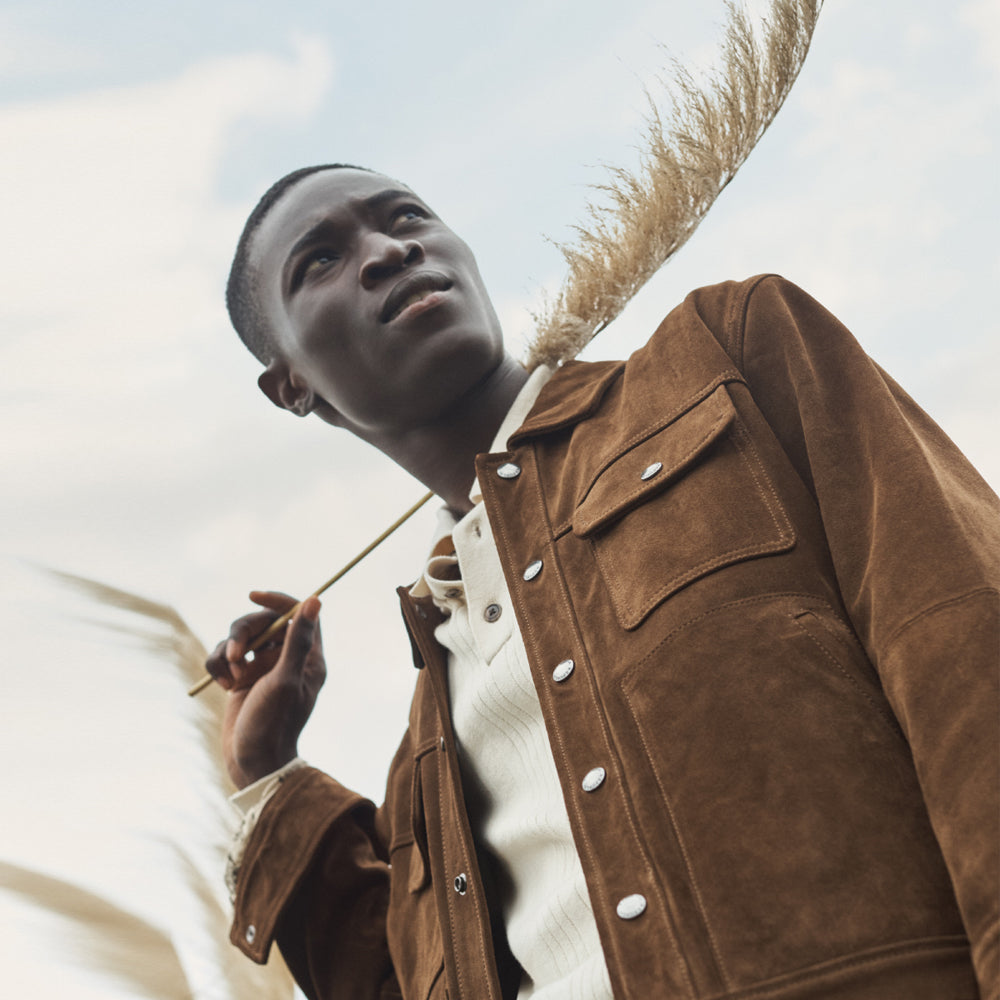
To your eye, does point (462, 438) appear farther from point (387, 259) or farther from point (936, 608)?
point (936, 608)

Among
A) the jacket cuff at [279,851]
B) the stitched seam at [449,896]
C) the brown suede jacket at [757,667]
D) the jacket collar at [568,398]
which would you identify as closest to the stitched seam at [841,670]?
the brown suede jacket at [757,667]

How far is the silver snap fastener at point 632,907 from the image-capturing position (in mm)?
1237

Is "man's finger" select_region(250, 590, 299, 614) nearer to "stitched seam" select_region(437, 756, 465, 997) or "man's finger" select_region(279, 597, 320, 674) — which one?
"man's finger" select_region(279, 597, 320, 674)

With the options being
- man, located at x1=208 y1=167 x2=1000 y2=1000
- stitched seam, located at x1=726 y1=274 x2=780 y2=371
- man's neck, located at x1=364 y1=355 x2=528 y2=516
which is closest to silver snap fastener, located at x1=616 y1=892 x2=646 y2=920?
man, located at x1=208 y1=167 x2=1000 y2=1000

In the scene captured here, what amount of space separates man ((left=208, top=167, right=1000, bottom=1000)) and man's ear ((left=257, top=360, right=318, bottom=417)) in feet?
1.01

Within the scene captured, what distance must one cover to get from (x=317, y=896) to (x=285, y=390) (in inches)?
47.1

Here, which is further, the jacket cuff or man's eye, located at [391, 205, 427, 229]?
man's eye, located at [391, 205, 427, 229]

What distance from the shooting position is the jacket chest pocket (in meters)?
1.40

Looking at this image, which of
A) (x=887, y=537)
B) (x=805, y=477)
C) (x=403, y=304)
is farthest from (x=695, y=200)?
(x=887, y=537)

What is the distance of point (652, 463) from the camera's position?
155 cm

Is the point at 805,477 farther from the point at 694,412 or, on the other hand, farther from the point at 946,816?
the point at 946,816

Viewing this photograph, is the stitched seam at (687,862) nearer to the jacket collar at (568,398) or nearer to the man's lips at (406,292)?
the jacket collar at (568,398)

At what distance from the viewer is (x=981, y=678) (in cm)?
108

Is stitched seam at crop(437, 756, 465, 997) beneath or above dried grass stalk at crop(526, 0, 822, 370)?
beneath
